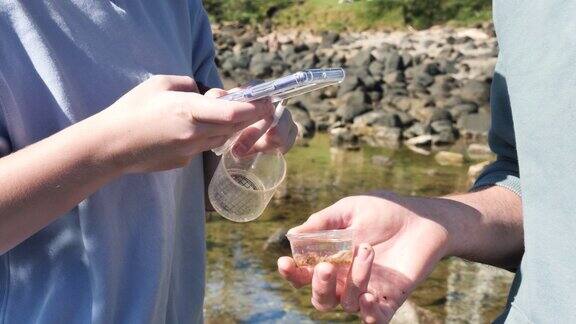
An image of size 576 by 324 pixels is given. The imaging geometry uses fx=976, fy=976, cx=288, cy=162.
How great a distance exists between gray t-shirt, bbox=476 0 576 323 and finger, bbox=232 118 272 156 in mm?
535

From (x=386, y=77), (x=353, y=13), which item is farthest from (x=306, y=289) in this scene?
(x=353, y=13)

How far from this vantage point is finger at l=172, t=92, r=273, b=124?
1679 millimetres

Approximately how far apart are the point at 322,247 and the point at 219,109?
0.45m

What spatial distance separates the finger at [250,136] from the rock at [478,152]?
10.1 m

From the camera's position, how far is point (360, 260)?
1.84 metres

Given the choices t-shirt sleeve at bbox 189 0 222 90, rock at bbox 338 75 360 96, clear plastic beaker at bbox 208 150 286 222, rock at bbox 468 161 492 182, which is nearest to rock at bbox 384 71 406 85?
rock at bbox 338 75 360 96

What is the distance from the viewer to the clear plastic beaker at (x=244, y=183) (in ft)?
7.36

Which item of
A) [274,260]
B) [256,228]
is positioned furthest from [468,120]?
[274,260]

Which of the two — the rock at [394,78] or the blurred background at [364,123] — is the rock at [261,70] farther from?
the rock at [394,78]

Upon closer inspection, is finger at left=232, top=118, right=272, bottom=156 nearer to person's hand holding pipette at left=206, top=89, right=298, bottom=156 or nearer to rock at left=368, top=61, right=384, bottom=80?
person's hand holding pipette at left=206, top=89, right=298, bottom=156

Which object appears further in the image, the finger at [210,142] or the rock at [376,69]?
the rock at [376,69]

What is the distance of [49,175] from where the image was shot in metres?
1.77

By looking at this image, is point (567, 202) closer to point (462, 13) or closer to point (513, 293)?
point (513, 293)

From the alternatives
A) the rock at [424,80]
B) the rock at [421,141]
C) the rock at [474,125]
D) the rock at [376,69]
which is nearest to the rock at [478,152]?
the rock at [421,141]
